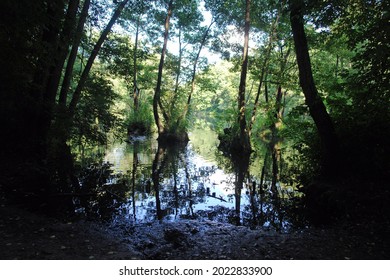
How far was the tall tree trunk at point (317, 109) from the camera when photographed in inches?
281

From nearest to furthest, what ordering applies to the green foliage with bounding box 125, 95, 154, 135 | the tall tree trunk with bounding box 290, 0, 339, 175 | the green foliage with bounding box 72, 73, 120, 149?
the tall tree trunk with bounding box 290, 0, 339, 175, the green foliage with bounding box 72, 73, 120, 149, the green foliage with bounding box 125, 95, 154, 135

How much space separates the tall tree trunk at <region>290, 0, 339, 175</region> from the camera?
7145mm

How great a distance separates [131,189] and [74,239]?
4.18 m

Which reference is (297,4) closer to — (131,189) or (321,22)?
(321,22)

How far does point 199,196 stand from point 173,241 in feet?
12.0

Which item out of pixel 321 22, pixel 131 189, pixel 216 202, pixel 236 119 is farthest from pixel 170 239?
pixel 236 119

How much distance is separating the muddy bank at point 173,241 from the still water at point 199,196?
2.76ft

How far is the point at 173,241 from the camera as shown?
4582 millimetres

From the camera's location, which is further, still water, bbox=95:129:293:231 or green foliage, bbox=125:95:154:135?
green foliage, bbox=125:95:154:135

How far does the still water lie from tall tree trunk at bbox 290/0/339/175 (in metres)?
1.61

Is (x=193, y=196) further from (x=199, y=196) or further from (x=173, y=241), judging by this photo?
(x=173, y=241)

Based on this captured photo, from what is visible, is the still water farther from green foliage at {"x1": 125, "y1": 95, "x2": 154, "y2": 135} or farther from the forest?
green foliage at {"x1": 125, "y1": 95, "x2": 154, "y2": 135}

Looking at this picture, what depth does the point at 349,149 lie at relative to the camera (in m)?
7.17

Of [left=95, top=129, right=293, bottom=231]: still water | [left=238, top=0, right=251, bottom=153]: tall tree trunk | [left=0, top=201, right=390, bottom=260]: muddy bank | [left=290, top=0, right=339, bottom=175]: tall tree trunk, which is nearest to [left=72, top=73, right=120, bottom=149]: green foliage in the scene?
[left=95, top=129, right=293, bottom=231]: still water
